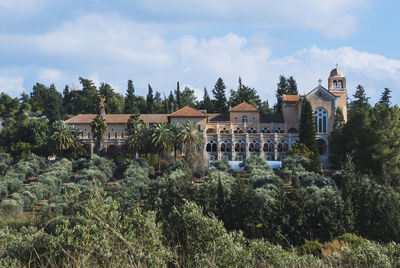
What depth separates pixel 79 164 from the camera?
59.1 meters

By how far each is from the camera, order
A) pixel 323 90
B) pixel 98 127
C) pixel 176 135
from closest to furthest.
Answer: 1. pixel 176 135
2. pixel 98 127
3. pixel 323 90

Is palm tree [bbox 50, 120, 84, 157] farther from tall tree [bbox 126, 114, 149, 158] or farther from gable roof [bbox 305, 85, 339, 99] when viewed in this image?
gable roof [bbox 305, 85, 339, 99]

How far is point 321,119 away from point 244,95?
88.5 feet

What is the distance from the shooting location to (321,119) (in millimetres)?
68188

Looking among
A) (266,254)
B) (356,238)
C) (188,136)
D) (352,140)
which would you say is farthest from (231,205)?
(352,140)

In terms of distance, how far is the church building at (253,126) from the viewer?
6769 centimetres

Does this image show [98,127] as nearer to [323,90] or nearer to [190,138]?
[190,138]

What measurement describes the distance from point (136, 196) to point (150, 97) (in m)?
50.4

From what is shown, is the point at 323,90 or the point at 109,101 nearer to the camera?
the point at 323,90

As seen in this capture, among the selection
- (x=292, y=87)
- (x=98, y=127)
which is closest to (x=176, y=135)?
(x=98, y=127)

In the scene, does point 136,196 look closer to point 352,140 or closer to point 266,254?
point 266,254

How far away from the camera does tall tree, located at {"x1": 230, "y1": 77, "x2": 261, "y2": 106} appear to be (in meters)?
92.0

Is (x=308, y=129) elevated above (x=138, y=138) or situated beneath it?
elevated above

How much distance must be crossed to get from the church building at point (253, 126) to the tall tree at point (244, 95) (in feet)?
57.1
